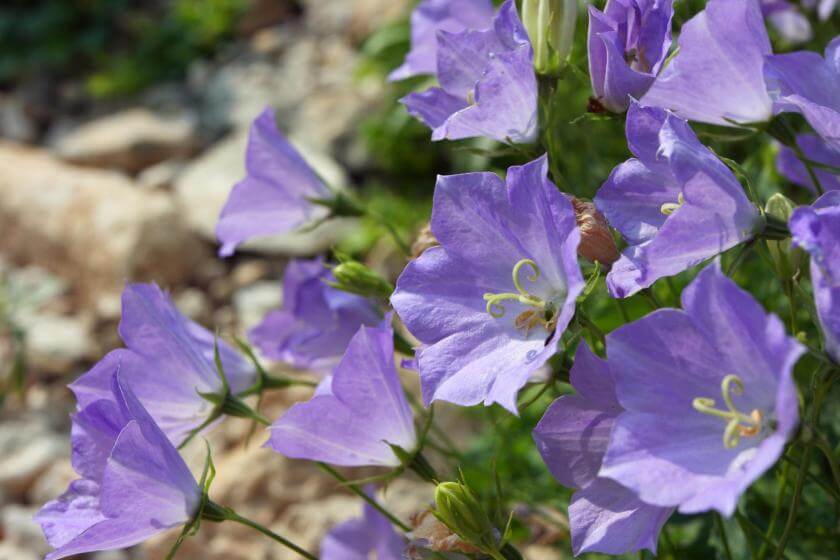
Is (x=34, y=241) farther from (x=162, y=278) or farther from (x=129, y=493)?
(x=129, y=493)

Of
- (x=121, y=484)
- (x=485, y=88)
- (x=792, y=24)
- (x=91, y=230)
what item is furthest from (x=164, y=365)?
(x=91, y=230)

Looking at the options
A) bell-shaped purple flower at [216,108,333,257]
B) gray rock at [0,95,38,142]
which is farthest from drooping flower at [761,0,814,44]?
gray rock at [0,95,38,142]

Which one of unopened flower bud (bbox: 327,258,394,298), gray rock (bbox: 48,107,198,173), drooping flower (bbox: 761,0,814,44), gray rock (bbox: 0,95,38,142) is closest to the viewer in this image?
unopened flower bud (bbox: 327,258,394,298)

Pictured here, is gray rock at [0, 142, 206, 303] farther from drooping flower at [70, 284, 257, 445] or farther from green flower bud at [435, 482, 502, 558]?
green flower bud at [435, 482, 502, 558]

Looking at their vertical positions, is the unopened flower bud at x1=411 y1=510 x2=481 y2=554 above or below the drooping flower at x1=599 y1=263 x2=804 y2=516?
below

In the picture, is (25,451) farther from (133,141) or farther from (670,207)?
(670,207)

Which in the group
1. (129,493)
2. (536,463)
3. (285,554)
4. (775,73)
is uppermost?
(775,73)

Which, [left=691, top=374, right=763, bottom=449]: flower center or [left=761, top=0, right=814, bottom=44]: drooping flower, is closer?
[left=691, top=374, right=763, bottom=449]: flower center

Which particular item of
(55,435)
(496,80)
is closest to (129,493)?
(496,80)
